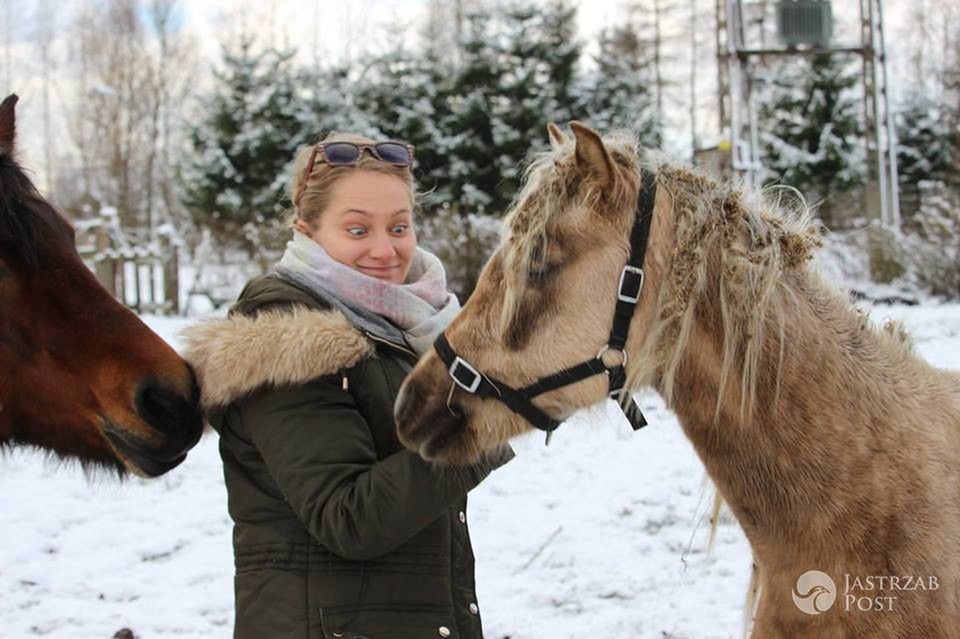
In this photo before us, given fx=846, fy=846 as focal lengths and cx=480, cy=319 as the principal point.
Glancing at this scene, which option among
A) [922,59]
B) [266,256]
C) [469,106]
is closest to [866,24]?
[469,106]

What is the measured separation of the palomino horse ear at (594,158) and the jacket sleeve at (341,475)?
0.69 m

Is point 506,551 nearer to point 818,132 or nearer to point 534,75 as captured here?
point 534,75

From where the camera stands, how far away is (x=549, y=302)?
5.89 feet

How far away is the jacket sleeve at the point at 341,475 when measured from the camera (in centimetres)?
171

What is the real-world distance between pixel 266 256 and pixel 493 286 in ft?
42.5

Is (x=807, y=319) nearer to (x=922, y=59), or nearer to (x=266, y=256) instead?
(x=266, y=256)

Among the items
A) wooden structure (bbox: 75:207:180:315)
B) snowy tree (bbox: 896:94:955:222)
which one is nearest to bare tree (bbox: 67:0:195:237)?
wooden structure (bbox: 75:207:180:315)

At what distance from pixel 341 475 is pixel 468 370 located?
0.35 meters

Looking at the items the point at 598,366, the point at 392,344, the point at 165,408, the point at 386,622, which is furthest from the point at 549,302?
the point at 165,408

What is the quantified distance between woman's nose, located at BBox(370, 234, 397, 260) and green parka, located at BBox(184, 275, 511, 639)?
0.55 ft

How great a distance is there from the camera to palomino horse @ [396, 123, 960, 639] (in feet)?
5.78

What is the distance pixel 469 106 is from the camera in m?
18.5

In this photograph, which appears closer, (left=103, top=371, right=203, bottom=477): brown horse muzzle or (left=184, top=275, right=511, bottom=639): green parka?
(left=184, top=275, right=511, bottom=639): green parka

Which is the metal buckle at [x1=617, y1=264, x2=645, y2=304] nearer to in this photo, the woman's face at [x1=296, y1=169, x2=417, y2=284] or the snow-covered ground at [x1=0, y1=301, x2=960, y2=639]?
the woman's face at [x1=296, y1=169, x2=417, y2=284]
